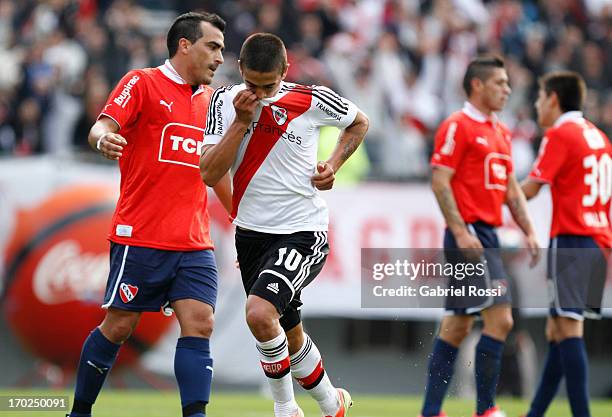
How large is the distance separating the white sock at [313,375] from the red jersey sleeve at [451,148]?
2.42 metres

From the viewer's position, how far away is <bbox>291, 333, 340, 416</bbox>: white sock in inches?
327

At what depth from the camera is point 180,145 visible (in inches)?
324

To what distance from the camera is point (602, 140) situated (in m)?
10.4

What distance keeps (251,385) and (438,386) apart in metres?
5.73

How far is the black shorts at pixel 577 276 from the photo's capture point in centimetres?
1003

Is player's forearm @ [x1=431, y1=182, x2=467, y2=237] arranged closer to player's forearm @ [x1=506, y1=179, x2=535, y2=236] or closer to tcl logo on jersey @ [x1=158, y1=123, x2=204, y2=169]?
player's forearm @ [x1=506, y1=179, x2=535, y2=236]

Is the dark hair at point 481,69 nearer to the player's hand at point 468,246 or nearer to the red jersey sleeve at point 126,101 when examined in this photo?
the player's hand at point 468,246

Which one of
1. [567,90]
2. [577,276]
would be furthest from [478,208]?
[567,90]

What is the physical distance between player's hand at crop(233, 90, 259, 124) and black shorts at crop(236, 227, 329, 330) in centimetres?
95

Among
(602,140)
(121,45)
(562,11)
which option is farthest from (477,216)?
(562,11)

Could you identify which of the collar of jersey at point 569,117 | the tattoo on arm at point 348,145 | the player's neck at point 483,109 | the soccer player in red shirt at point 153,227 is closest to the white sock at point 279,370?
the soccer player in red shirt at point 153,227

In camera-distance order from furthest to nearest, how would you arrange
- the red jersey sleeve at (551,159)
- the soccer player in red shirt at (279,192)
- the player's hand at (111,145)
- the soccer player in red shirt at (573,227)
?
the red jersey sleeve at (551,159)
the soccer player in red shirt at (573,227)
the soccer player in red shirt at (279,192)
the player's hand at (111,145)

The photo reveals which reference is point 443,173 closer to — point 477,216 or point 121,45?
point 477,216

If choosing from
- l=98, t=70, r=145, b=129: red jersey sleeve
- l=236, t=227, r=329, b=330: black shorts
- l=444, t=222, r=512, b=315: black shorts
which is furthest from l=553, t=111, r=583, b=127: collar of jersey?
l=98, t=70, r=145, b=129: red jersey sleeve
